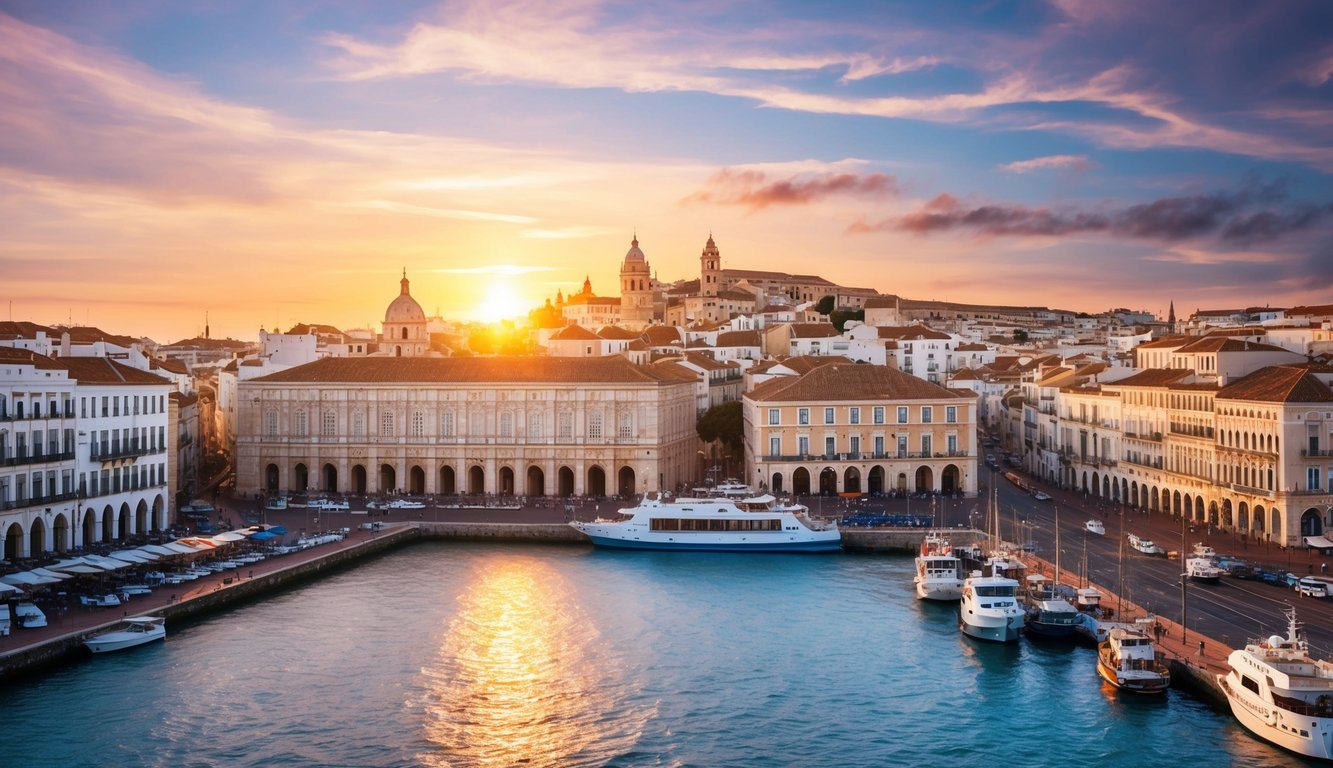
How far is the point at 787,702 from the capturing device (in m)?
29.8

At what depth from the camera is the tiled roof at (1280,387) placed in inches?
1746

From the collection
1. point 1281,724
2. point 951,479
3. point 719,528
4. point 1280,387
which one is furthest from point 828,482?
point 1281,724

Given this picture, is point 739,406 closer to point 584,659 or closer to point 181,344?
point 584,659

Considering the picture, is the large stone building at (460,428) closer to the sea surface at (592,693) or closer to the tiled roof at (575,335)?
the sea surface at (592,693)

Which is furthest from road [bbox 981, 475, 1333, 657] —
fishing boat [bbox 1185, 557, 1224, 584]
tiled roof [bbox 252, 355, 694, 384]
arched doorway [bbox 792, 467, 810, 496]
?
tiled roof [bbox 252, 355, 694, 384]

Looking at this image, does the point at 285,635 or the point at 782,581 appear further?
the point at 782,581

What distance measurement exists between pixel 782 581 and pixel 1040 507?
55.6 feet

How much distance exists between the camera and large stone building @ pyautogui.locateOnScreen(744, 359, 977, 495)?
2393 inches

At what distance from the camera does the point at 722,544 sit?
52094 mm

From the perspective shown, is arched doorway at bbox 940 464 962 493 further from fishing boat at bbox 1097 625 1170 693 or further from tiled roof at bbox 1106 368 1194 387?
fishing boat at bbox 1097 625 1170 693

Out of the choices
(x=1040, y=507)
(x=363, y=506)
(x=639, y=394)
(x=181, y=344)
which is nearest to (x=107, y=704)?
(x=363, y=506)

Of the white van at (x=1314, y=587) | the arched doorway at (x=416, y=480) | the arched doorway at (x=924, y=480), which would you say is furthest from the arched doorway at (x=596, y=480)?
the white van at (x=1314, y=587)

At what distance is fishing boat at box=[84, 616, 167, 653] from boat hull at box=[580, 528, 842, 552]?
20854 mm

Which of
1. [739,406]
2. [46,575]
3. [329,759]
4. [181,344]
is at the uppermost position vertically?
[181,344]
